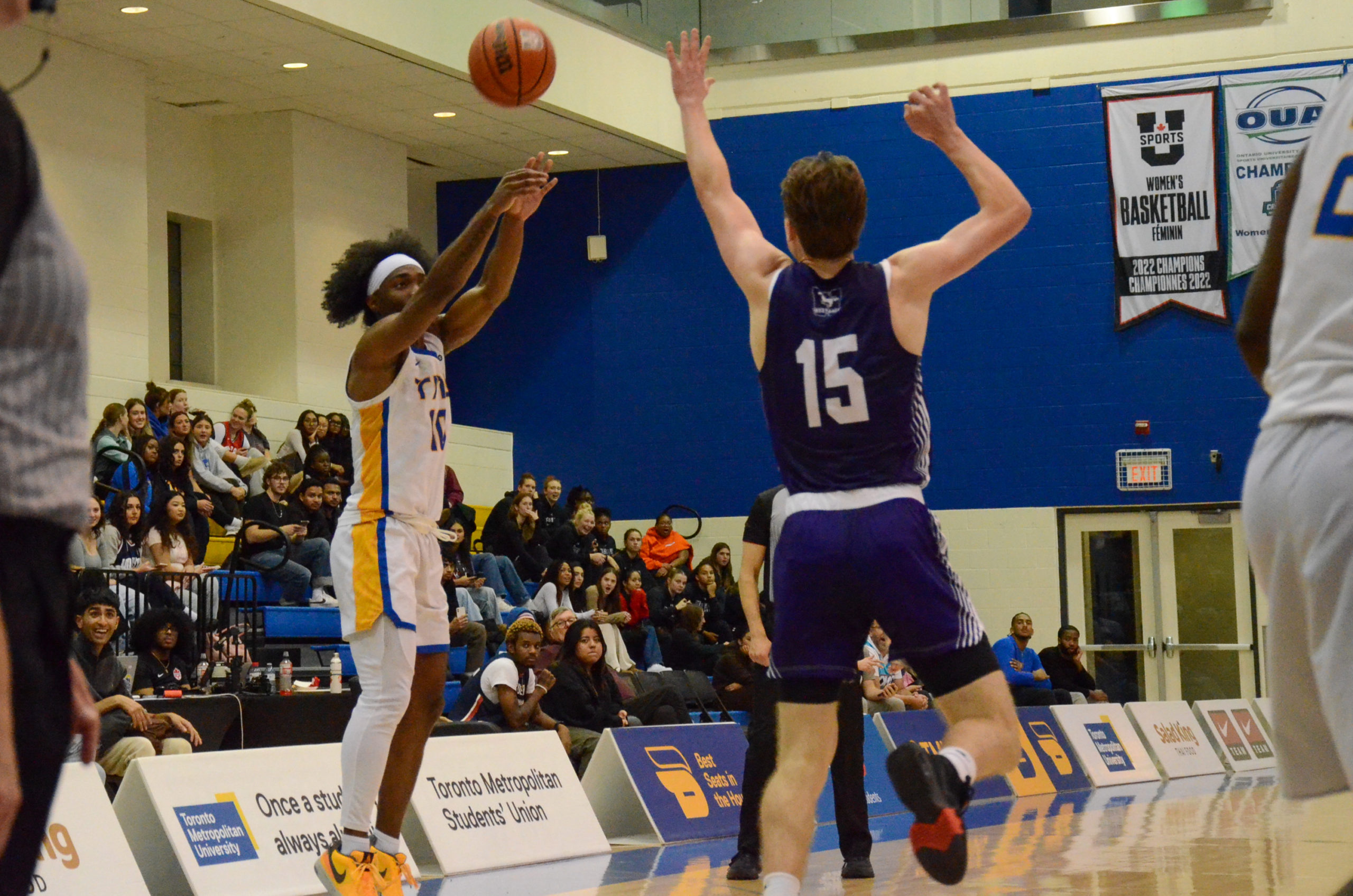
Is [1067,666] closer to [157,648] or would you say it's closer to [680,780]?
[680,780]

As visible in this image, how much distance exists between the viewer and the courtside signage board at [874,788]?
9789 millimetres

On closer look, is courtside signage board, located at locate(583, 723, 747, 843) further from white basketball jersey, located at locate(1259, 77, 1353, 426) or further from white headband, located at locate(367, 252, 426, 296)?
white basketball jersey, located at locate(1259, 77, 1353, 426)

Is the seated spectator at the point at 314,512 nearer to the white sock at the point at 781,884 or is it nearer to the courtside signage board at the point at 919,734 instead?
the courtside signage board at the point at 919,734

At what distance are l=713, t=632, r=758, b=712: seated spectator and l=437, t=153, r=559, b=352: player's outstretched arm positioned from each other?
6268mm

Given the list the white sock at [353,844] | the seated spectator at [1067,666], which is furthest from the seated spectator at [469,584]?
the white sock at [353,844]

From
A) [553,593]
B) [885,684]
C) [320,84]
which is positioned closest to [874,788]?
[885,684]

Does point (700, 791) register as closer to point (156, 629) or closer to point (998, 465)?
point (156, 629)

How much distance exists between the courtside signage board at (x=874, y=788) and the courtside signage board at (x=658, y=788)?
986 mm

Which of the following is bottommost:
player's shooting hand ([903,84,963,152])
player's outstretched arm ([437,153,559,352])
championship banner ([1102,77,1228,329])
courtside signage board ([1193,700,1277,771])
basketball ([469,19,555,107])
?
courtside signage board ([1193,700,1277,771])

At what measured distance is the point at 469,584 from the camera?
42.5ft

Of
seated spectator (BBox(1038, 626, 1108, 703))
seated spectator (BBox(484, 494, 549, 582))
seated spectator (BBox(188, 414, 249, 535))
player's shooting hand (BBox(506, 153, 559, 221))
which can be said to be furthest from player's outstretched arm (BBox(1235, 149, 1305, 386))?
seated spectator (BBox(1038, 626, 1108, 703))

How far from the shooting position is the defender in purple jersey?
3.51 meters

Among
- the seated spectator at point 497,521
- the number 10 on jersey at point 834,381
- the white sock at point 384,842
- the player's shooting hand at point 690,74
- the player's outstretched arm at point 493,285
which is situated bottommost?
the white sock at point 384,842

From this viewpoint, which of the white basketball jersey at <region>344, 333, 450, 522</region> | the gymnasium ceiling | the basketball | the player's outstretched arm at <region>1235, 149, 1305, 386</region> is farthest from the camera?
the gymnasium ceiling
